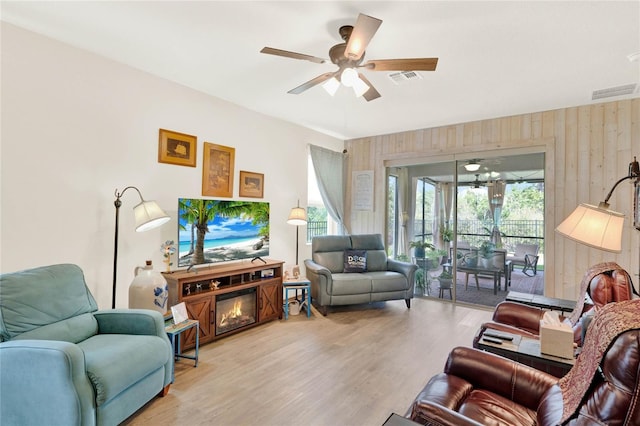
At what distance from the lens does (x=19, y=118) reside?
2.38m

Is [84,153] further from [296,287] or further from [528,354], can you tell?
[528,354]

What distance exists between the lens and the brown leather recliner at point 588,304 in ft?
6.79

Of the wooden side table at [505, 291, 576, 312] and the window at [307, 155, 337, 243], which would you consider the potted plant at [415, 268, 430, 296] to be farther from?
the wooden side table at [505, 291, 576, 312]

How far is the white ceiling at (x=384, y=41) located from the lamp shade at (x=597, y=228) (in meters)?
1.36

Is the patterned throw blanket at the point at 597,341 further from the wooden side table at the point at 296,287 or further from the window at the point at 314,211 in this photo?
the window at the point at 314,211

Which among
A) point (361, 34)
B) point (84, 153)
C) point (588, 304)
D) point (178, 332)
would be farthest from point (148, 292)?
point (588, 304)

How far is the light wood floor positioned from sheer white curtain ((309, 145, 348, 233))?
1989mm

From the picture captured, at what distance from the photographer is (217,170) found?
3760mm

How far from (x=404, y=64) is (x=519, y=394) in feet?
6.87

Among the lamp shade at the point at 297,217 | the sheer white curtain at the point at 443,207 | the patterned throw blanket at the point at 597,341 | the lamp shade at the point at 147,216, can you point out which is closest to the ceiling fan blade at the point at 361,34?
the patterned throw blanket at the point at 597,341

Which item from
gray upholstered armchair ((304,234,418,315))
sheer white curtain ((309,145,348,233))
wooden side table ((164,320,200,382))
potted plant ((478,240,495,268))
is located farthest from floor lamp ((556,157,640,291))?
sheer white curtain ((309,145,348,233))

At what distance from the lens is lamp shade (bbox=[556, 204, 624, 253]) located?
6.38 feet

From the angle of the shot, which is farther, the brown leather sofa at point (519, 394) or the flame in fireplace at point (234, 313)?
the flame in fireplace at point (234, 313)

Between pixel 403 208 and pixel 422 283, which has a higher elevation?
pixel 403 208
